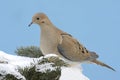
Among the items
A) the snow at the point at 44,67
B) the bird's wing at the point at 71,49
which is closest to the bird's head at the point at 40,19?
the bird's wing at the point at 71,49

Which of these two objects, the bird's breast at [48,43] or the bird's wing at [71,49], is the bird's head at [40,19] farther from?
the bird's wing at [71,49]

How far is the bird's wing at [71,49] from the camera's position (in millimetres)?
8384

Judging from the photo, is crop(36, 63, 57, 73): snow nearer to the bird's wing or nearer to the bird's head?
the bird's head

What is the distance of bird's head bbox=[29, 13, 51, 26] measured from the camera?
8102mm

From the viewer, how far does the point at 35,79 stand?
5.52m

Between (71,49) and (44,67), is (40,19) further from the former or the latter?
(44,67)

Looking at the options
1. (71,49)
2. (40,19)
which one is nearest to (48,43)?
(40,19)

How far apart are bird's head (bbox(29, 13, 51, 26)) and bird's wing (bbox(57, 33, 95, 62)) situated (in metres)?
0.46

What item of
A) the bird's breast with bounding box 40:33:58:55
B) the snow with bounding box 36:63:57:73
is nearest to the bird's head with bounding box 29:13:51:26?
the bird's breast with bounding box 40:33:58:55

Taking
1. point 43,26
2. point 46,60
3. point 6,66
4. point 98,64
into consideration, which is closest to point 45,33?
point 43,26

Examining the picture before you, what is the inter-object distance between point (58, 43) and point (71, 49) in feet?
1.25

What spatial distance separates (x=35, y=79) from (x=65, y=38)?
10.1 feet

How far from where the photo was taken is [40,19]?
323 inches

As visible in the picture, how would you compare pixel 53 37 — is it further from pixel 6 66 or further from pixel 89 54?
pixel 6 66
